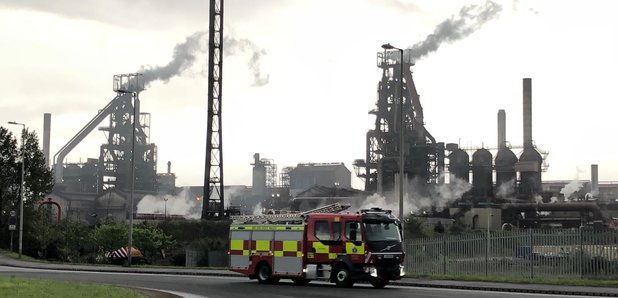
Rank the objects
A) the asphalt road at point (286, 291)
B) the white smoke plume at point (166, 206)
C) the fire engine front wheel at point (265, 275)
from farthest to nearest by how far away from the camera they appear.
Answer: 1. the white smoke plume at point (166, 206)
2. the fire engine front wheel at point (265, 275)
3. the asphalt road at point (286, 291)

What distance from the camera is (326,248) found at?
30047 millimetres

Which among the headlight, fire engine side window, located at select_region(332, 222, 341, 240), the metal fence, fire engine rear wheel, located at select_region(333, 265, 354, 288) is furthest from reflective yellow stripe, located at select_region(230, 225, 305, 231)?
the metal fence

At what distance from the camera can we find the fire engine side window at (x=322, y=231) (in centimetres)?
3017

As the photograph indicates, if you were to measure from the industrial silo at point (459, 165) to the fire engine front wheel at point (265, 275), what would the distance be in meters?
104

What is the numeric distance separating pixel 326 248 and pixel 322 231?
68 centimetres

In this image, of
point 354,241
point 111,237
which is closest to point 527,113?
point 111,237

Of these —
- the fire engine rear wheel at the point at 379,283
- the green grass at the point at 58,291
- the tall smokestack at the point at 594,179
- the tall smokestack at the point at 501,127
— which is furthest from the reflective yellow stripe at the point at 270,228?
the tall smokestack at the point at 594,179

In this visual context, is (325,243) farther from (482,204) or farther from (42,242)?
(482,204)

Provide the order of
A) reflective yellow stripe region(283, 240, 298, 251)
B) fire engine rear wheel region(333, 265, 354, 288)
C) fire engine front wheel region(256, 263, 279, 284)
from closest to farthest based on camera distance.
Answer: fire engine rear wheel region(333, 265, 354, 288)
reflective yellow stripe region(283, 240, 298, 251)
fire engine front wheel region(256, 263, 279, 284)

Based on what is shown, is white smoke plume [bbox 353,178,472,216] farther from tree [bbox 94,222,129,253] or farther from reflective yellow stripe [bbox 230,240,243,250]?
reflective yellow stripe [bbox 230,240,243,250]

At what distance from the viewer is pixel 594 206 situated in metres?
114

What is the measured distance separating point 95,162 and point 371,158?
243ft

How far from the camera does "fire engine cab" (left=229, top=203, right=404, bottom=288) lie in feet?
96.2

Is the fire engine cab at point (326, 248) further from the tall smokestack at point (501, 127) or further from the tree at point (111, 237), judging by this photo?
the tall smokestack at point (501, 127)
